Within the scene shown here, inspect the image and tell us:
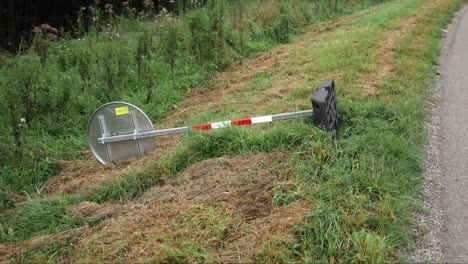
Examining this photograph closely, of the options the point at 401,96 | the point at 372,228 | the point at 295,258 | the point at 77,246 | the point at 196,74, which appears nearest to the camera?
the point at 295,258

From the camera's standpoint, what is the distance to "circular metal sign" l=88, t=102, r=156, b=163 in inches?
204

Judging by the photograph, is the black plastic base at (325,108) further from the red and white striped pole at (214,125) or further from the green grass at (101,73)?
the green grass at (101,73)

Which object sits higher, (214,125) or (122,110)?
(122,110)

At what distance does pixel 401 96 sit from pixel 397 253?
10.6ft

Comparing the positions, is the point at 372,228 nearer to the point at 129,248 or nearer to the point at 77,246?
the point at 129,248

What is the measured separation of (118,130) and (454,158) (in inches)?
142

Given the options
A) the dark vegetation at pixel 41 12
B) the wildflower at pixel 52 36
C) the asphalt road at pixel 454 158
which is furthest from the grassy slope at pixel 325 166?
the dark vegetation at pixel 41 12

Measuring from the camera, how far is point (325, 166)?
3988 mm

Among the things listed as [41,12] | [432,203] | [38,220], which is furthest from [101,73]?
[41,12]

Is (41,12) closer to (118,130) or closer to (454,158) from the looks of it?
(118,130)

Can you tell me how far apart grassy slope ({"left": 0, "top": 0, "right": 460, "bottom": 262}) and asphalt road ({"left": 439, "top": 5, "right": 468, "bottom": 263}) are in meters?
0.25

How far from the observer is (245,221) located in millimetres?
3457

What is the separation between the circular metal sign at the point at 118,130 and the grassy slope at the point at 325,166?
0.57 meters

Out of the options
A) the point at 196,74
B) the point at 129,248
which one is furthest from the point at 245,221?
the point at 196,74
